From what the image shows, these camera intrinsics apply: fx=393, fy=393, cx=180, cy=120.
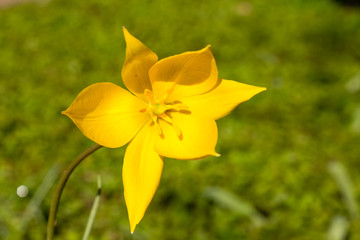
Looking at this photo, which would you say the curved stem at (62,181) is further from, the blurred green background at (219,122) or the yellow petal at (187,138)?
the blurred green background at (219,122)

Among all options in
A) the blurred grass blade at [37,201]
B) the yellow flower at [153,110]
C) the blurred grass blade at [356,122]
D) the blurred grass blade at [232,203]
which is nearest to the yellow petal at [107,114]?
the yellow flower at [153,110]

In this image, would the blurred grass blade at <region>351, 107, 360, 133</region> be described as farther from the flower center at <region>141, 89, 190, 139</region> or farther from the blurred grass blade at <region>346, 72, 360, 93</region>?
the flower center at <region>141, 89, 190, 139</region>

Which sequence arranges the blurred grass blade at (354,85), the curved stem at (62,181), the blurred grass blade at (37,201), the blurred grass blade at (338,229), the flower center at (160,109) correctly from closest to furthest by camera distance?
the curved stem at (62,181) < the flower center at (160,109) < the blurred grass blade at (37,201) < the blurred grass blade at (338,229) < the blurred grass blade at (354,85)

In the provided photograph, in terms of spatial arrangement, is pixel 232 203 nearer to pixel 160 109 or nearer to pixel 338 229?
pixel 338 229

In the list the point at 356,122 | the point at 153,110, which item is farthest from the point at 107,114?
the point at 356,122

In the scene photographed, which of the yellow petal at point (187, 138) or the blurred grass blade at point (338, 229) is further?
the blurred grass blade at point (338, 229)

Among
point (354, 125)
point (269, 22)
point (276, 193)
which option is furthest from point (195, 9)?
point (276, 193)
